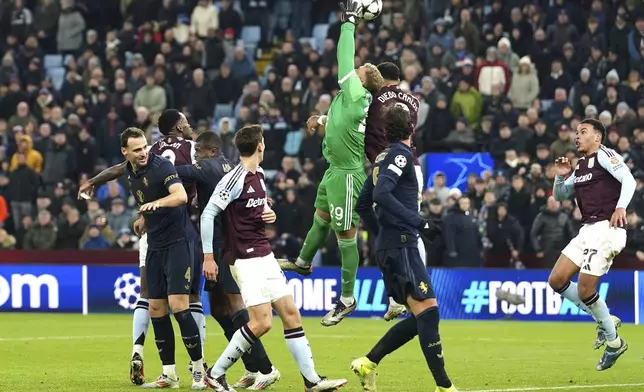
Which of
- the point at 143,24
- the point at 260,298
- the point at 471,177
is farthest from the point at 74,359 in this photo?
the point at 143,24

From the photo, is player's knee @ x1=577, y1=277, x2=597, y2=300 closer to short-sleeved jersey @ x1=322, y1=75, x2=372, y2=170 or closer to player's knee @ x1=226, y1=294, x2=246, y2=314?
short-sleeved jersey @ x1=322, y1=75, x2=372, y2=170

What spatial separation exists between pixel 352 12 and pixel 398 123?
2.38m

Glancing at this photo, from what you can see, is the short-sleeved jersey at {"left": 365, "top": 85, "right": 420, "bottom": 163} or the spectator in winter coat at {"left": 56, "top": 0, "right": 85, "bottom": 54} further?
the spectator in winter coat at {"left": 56, "top": 0, "right": 85, "bottom": 54}

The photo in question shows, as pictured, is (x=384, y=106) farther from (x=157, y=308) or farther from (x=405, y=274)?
(x=157, y=308)

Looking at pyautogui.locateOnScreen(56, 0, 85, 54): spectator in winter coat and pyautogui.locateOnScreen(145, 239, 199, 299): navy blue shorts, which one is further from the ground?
pyautogui.locateOnScreen(56, 0, 85, 54): spectator in winter coat

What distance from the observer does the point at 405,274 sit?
11.9 metres

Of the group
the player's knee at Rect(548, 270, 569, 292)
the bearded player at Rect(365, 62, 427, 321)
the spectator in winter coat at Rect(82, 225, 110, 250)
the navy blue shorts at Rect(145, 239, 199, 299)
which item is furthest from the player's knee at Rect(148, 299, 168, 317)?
the spectator in winter coat at Rect(82, 225, 110, 250)

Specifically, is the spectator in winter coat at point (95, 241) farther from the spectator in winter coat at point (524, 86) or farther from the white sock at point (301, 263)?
the white sock at point (301, 263)

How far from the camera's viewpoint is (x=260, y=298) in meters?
12.2

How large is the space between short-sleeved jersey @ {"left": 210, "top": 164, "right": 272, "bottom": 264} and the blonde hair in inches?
99.8

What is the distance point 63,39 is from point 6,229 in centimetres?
644

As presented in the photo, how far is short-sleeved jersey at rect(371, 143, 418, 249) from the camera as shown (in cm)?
1178

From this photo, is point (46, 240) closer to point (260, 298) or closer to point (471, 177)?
point (471, 177)

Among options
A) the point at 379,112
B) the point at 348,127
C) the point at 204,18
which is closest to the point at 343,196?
the point at 348,127
